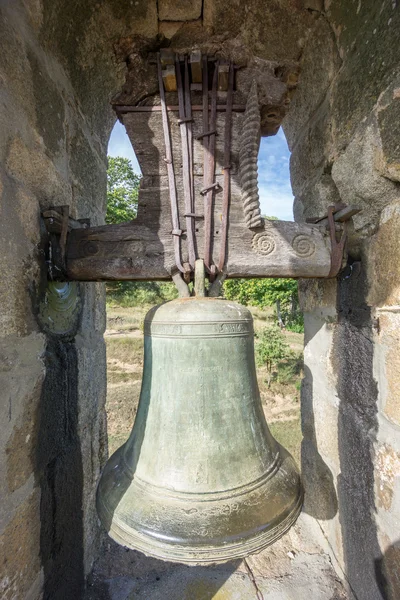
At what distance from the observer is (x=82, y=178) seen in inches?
51.5

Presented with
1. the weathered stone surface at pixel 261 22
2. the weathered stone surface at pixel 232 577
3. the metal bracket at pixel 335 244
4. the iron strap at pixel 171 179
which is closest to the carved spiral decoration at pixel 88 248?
the iron strap at pixel 171 179

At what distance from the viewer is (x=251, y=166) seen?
99 centimetres

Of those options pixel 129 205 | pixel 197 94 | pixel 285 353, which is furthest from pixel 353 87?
pixel 129 205

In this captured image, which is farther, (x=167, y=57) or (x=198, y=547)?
(x=167, y=57)

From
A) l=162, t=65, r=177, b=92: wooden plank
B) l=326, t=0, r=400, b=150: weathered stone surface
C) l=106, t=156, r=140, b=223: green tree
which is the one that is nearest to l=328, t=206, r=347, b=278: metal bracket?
l=326, t=0, r=400, b=150: weathered stone surface

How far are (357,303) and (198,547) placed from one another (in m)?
0.82

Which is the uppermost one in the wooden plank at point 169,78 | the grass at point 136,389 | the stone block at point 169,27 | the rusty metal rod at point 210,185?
the stone block at point 169,27

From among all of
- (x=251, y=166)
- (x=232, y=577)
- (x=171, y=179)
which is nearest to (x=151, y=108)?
(x=171, y=179)

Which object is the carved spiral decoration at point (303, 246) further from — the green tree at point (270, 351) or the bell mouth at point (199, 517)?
the green tree at point (270, 351)

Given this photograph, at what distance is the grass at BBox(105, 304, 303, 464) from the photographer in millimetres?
2934

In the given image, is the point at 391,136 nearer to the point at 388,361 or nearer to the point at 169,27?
the point at 388,361

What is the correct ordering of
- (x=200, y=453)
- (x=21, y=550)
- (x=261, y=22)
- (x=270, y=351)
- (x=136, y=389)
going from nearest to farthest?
(x=200, y=453), (x=21, y=550), (x=261, y=22), (x=136, y=389), (x=270, y=351)

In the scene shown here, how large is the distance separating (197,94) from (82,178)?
0.55m

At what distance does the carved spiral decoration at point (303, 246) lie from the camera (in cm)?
102
